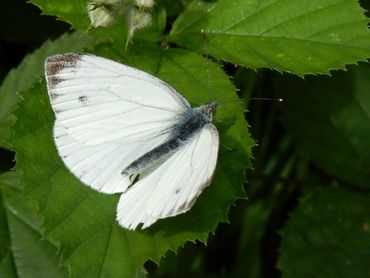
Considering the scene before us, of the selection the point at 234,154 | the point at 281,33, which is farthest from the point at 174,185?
the point at 281,33

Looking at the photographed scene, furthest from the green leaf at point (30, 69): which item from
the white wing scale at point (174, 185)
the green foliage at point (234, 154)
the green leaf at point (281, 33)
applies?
the white wing scale at point (174, 185)

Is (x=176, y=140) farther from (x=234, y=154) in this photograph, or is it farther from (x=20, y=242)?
(x=20, y=242)

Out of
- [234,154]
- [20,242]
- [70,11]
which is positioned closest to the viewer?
[234,154]

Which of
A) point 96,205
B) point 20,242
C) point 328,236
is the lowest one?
point 328,236

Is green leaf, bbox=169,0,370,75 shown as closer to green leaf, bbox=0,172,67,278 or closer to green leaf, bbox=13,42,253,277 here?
green leaf, bbox=13,42,253,277

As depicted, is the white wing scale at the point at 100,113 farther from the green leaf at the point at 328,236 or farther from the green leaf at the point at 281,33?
the green leaf at the point at 328,236

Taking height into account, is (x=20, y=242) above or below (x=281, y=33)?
below
